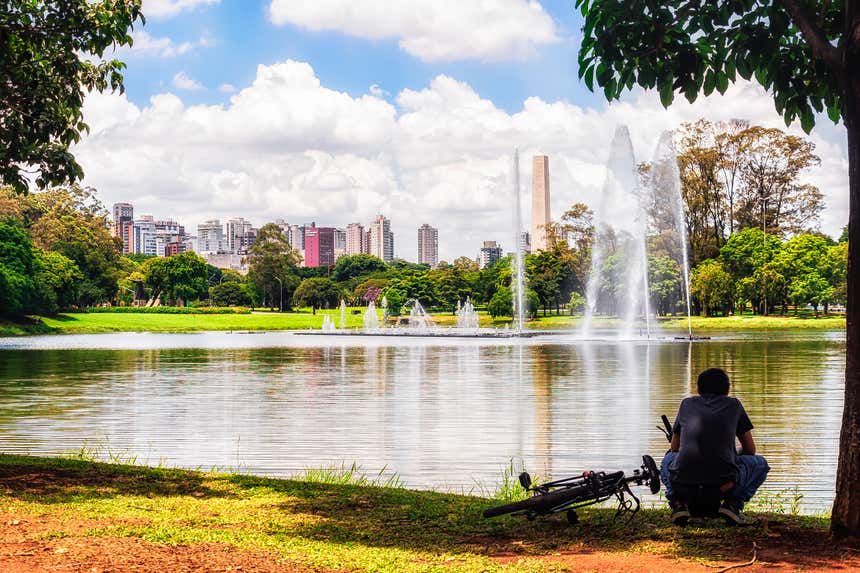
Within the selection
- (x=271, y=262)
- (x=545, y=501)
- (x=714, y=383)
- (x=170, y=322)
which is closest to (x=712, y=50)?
(x=714, y=383)

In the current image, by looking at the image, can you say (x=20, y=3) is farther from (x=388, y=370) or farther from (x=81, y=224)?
(x=81, y=224)

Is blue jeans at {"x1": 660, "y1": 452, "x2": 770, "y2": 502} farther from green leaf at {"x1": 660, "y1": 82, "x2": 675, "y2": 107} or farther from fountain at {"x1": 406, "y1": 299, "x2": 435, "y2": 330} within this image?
fountain at {"x1": 406, "y1": 299, "x2": 435, "y2": 330}

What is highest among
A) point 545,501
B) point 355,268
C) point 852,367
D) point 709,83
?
point 355,268

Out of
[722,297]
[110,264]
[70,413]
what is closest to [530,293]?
[722,297]

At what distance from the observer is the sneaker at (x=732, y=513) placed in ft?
21.8

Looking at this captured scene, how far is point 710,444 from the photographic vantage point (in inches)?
259

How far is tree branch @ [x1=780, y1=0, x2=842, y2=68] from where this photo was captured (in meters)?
6.61

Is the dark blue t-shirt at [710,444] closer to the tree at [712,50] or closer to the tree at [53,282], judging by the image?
the tree at [712,50]

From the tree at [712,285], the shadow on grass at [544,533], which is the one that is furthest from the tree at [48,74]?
the tree at [712,285]

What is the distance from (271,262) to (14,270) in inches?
1903

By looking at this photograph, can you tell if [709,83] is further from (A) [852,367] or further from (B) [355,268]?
(B) [355,268]

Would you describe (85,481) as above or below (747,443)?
below

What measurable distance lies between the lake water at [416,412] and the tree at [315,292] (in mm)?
77924

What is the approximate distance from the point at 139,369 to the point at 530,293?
2396 inches
